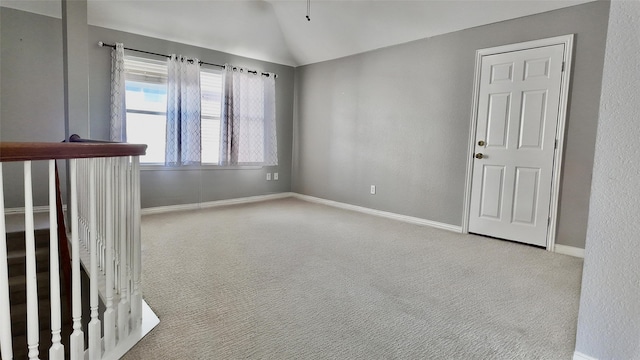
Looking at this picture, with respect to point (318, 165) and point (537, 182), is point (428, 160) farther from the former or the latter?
point (318, 165)

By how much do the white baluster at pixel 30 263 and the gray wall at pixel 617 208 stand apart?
82.4 inches

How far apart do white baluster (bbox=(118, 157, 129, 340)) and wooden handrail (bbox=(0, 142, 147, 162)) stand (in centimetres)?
11

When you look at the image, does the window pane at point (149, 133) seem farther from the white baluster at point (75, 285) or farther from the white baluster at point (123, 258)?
the white baluster at point (75, 285)

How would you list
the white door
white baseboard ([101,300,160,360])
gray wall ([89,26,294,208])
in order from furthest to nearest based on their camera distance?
gray wall ([89,26,294,208]) → the white door → white baseboard ([101,300,160,360])

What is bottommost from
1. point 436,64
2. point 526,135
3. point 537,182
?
point 537,182

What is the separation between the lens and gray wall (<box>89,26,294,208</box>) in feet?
13.1

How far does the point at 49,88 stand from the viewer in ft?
12.6

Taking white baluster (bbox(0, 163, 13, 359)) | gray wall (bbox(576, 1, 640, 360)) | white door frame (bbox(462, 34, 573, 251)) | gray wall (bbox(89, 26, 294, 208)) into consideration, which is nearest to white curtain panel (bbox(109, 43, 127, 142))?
gray wall (bbox(89, 26, 294, 208))

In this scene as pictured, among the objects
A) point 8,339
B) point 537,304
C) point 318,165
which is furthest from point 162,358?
point 318,165

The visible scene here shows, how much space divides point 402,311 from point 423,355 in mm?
419

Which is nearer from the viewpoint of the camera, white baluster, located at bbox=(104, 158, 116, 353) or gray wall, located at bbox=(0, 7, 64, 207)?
white baluster, located at bbox=(104, 158, 116, 353)

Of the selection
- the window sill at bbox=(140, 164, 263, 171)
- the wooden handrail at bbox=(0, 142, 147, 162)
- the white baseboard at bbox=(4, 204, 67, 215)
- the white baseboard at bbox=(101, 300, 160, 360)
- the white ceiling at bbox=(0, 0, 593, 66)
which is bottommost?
the white baseboard at bbox=(101, 300, 160, 360)

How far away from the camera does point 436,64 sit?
4004mm

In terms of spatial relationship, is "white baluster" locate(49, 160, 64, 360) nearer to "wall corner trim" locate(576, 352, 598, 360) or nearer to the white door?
"wall corner trim" locate(576, 352, 598, 360)
